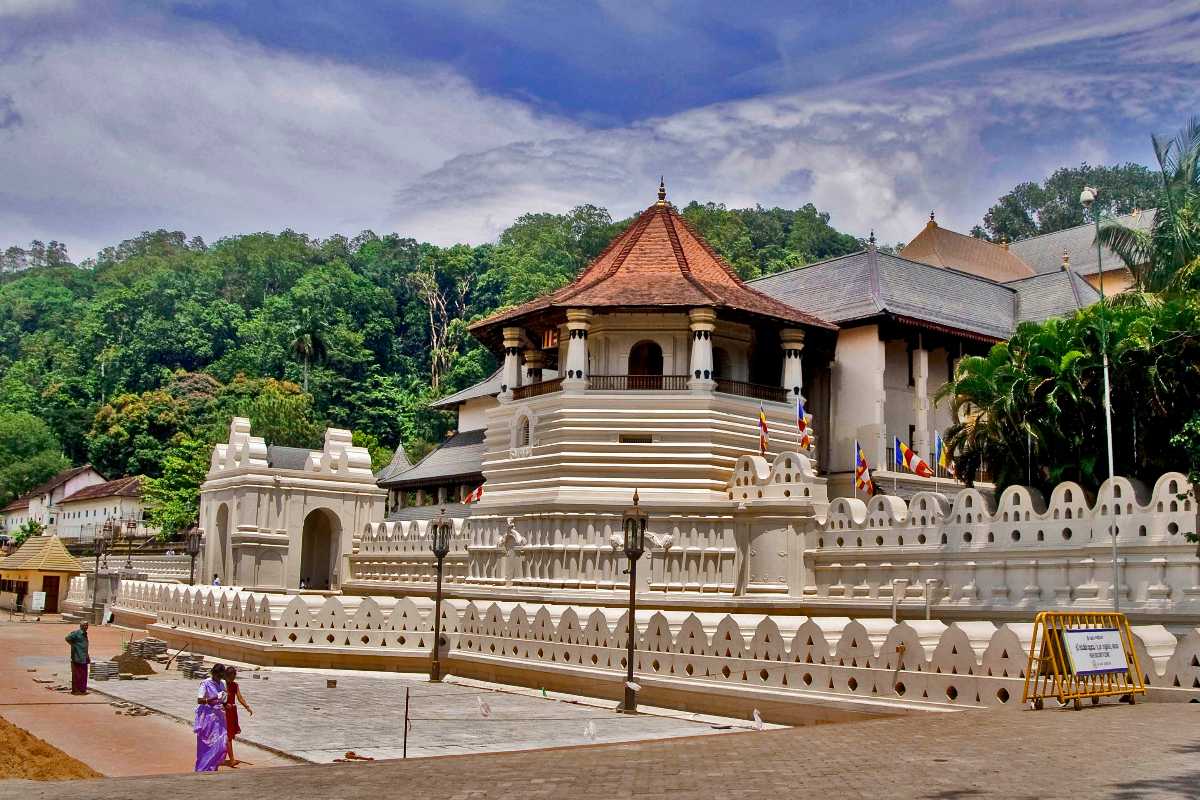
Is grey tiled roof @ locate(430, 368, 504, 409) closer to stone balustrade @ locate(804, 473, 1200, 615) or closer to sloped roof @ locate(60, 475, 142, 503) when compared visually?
stone balustrade @ locate(804, 473, 1200, 615)

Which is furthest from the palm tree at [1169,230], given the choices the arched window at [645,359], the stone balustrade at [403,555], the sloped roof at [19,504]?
the sloped roof at [19,504]

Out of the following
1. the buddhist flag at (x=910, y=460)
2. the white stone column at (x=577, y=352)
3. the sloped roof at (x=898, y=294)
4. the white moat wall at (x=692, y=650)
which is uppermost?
the sloped roof at (x=898, y=294)

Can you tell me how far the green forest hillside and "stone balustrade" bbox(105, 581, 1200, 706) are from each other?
48.3m

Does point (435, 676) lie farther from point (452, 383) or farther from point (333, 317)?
point (333, 317)

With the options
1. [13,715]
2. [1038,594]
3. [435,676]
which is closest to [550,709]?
[435,676]

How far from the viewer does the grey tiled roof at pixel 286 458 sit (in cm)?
4159

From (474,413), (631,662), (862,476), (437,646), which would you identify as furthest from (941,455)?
(474,413)

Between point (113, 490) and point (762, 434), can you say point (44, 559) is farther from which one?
point (113, 490)

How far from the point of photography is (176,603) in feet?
109

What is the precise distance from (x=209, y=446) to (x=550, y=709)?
176ft

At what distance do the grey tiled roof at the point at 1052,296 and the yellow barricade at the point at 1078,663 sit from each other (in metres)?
25.9

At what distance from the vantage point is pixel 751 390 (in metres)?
33.8

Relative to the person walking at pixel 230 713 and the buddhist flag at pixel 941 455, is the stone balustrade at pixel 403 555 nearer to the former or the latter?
the buddhist flag at pixel 941 455

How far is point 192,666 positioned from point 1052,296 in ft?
93.3
